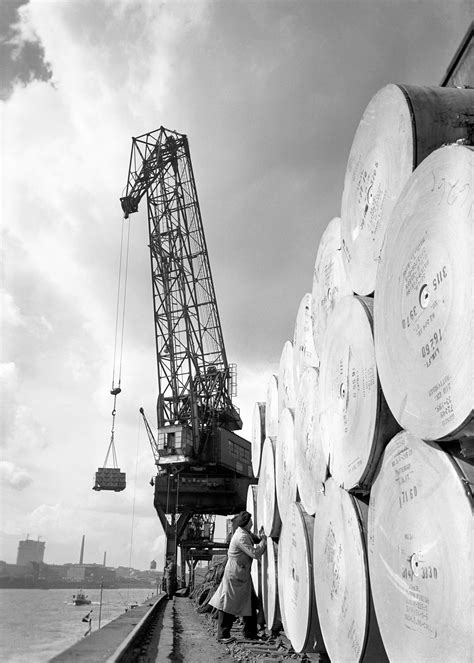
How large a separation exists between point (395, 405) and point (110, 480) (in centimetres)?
2604

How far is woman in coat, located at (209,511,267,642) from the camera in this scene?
15.7 feet

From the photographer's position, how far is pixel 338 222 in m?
3.38

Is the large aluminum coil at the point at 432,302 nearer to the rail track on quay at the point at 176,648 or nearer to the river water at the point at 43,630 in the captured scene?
the rail track on quay at the point at 176,648

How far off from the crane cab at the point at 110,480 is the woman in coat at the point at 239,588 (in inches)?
878

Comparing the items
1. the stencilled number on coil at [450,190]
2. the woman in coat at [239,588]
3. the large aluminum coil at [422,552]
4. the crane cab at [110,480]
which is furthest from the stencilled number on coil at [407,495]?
the crane cab at [110,480]

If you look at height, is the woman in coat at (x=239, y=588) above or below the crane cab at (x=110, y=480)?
below

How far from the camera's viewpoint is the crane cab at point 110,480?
2597 cm

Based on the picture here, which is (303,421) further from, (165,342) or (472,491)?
(165,342)

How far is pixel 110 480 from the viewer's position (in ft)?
85.8

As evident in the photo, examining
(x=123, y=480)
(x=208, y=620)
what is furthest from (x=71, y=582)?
(x=208, y=620)

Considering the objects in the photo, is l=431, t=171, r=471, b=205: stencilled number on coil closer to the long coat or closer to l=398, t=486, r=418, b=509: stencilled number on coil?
l=398, t=486, r=418, b=509: stencilled number on coil

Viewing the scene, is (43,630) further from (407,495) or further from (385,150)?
(385,150)

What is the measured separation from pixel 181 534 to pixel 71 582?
147907 mm

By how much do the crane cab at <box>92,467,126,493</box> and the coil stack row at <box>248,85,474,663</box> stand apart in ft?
78.3
